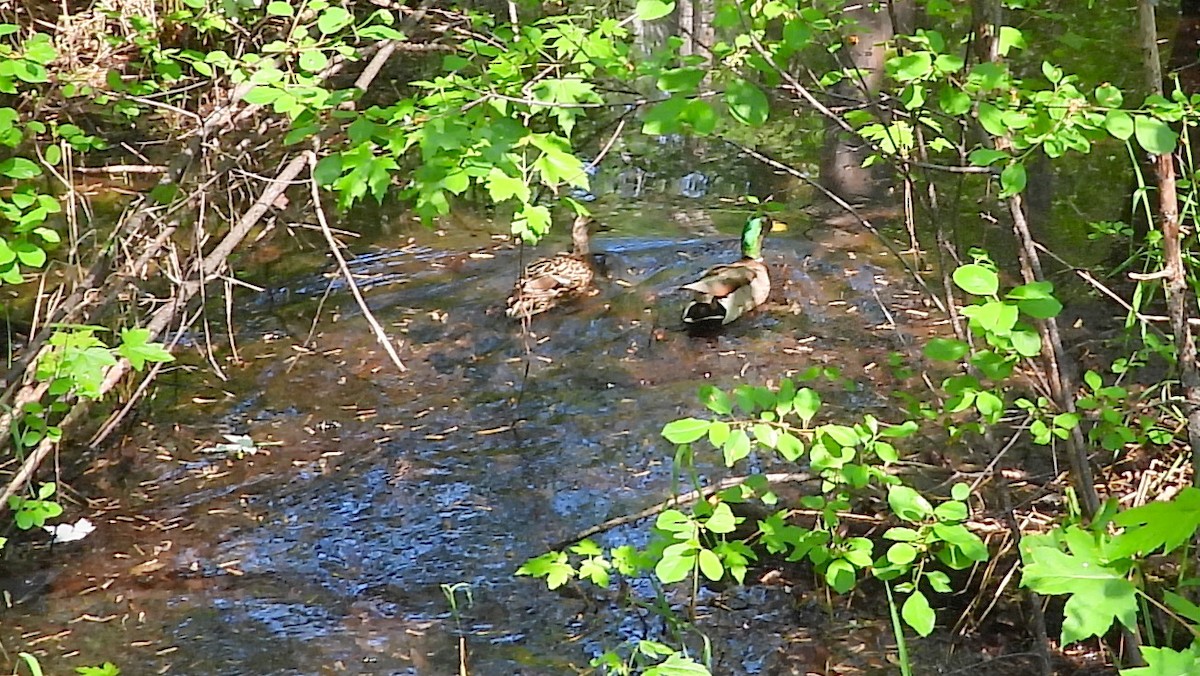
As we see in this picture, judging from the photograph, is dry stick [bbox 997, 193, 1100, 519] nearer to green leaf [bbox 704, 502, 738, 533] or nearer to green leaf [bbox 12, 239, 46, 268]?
green leaf [bbox 704, 502, 738, 533]

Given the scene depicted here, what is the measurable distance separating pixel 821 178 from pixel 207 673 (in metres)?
5.34

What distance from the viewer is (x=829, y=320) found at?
591 centimetres

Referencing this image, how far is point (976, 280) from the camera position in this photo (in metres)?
2.06

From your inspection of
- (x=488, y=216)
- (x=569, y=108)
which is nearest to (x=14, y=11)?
(x=488, y=216)

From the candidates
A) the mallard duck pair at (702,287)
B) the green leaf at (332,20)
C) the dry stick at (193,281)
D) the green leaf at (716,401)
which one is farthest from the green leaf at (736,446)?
the mallard duck pair at (702,287)

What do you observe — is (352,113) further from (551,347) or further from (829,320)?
(829,320)

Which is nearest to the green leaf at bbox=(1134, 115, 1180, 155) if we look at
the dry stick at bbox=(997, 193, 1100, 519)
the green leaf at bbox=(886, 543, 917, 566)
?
the dry stick at bbox=(997, 193, 1100, 519)

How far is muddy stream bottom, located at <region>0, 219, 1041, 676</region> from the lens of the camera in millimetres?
3627

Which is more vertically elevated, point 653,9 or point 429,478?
point 653,9

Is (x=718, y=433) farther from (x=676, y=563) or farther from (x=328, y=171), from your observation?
(x=328, y=171)

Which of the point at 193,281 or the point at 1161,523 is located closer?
the point at 1161,523

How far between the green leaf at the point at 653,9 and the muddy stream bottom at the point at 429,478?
1.56 metres

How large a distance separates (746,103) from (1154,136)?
724 mm

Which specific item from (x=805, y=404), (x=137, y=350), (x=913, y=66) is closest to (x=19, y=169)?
(x=137, y=350)
